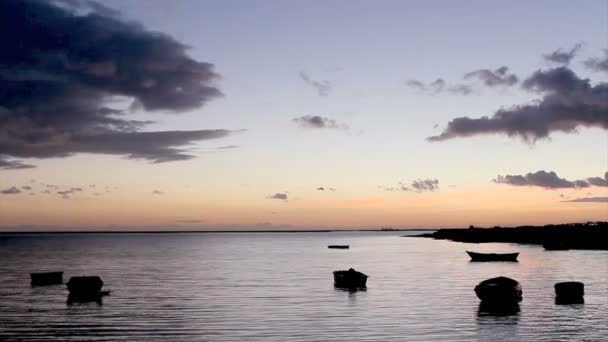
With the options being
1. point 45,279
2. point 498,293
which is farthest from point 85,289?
point 498,293

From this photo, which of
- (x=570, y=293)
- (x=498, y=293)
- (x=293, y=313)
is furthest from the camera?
(x=570, y=293)

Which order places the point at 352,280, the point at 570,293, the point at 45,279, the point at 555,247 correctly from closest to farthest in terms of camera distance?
the point at 570,293
the point at 352,280
the point at 45,279
the point at 555,247

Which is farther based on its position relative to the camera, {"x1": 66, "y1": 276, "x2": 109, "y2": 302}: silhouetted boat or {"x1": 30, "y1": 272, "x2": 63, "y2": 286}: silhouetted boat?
{"x1": 30, "y1": 272, "x2": 63, "y2": 286}: silhouetted boat

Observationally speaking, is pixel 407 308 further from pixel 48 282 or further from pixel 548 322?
pixel 48 282

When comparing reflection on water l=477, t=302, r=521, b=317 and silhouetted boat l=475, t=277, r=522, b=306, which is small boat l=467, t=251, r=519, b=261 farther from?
reflection on water l=477, t=302, r=521, b=317

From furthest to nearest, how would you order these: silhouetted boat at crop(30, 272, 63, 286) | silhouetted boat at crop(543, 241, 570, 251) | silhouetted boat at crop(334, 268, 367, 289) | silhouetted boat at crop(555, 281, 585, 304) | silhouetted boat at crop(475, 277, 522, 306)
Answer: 1. silhouetted boat at crop(543, 241, 570, 251)
2. silhouetted boat at crop(30, 272, 63, 286)
3. silhouetted boat at crop(334, 268, 367, 289)
4. silhouetted boat at crop(555, 281, 585, 304)
5. silhouetted boat at crop(475, 277, 522, 306)

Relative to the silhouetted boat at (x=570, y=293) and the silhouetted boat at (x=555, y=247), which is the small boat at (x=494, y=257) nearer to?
the silhouetted boat at (x=555, y=247)

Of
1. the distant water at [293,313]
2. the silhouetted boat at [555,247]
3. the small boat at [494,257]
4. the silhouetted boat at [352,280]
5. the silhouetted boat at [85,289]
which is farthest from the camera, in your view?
the silhouetted boat at [555,247]

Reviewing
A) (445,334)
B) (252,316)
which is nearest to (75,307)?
(252,316)

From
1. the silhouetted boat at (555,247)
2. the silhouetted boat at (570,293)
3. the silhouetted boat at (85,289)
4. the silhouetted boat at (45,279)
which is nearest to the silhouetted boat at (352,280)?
the silhouetted boat at (570,293)

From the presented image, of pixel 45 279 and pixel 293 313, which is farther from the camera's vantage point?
pixel 45 279

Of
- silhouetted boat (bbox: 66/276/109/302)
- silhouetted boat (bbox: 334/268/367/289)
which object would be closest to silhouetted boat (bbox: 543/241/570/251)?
silhouetted boat (bbox: 334/268/367/289)

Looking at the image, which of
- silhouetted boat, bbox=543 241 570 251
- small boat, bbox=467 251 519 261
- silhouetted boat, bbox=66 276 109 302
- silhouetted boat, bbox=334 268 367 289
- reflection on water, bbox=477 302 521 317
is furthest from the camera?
silhouetted boat, bbox=543 241 570 251

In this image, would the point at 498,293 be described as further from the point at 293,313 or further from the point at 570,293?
the point at 293,313
